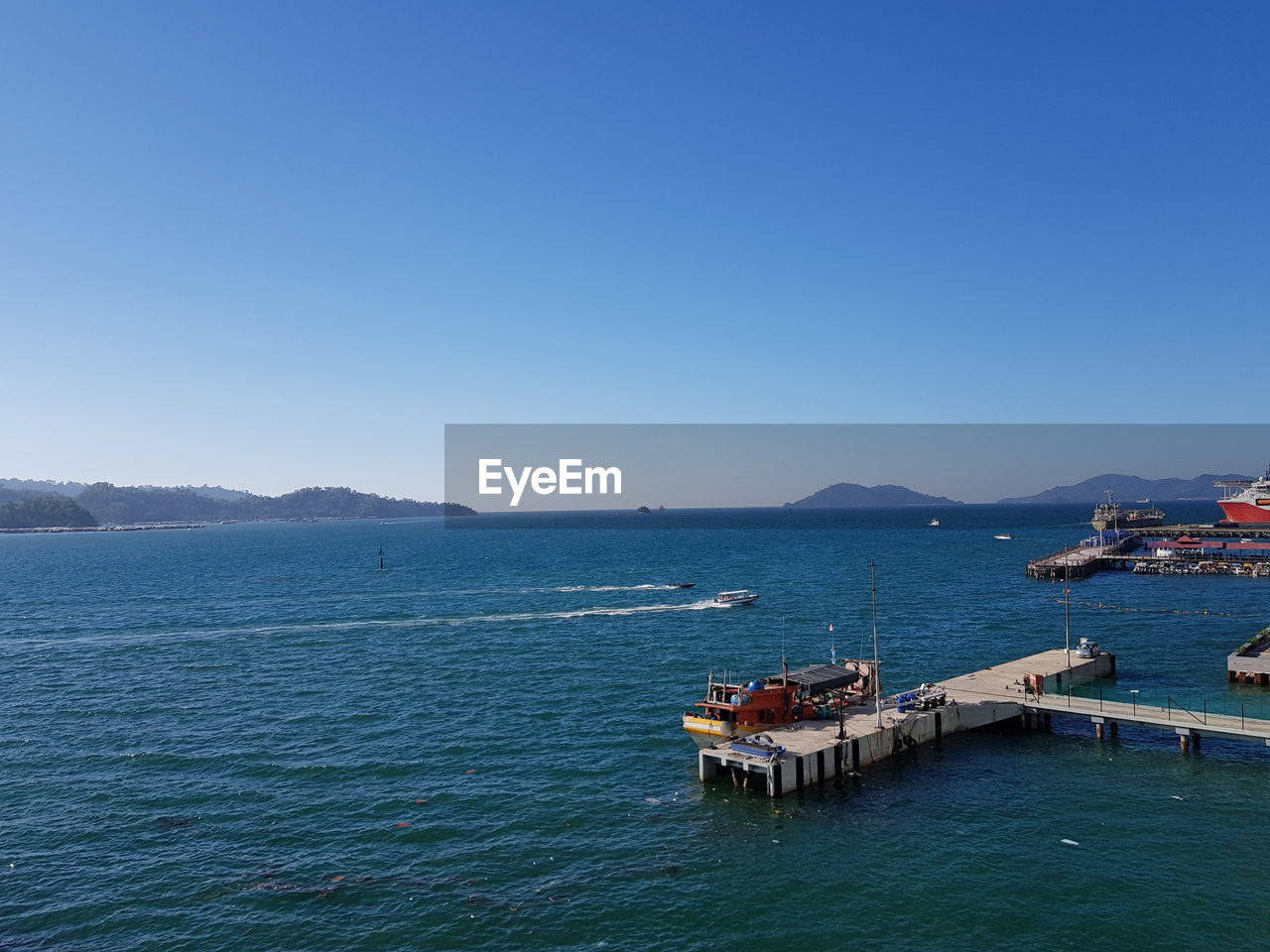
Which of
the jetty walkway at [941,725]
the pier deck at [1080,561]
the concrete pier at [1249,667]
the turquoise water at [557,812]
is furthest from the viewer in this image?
the pier deck at [1080,561]

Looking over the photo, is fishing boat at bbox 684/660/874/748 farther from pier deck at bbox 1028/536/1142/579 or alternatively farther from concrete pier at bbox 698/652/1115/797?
pier deck at bbox 1028/536/1142/579

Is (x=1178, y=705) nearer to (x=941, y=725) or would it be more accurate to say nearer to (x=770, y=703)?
(x=941, y=725)

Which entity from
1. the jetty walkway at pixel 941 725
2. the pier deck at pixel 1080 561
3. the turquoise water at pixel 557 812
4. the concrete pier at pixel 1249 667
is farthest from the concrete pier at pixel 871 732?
the pier deck at pixel 1080 561

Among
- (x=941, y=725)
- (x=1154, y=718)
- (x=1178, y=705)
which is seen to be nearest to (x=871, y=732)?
(x=941, y=725)

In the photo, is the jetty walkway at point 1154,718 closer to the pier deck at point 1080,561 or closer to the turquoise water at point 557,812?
the turquoise water at point 557,812

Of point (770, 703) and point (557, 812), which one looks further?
point (770, 703)
